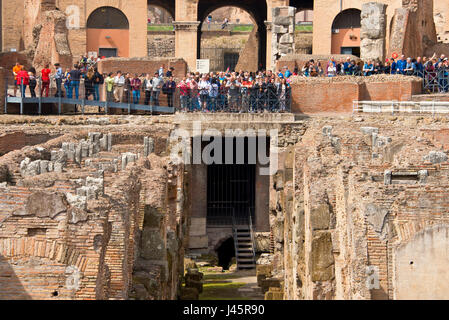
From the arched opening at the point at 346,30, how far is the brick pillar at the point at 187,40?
18.2 ft

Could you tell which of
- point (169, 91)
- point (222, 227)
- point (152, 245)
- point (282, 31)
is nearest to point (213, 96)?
point (169, 91)

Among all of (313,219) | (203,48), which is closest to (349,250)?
(313,219)

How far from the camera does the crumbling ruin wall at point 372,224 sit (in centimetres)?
1202

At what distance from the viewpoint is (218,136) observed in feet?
103

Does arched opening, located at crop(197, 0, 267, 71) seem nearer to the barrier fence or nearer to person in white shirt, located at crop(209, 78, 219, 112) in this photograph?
the barrier fence

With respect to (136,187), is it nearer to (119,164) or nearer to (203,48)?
(119,164)

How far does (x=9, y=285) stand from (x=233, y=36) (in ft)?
170

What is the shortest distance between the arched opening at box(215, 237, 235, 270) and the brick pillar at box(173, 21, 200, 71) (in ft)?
38.0

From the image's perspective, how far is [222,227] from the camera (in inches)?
1235

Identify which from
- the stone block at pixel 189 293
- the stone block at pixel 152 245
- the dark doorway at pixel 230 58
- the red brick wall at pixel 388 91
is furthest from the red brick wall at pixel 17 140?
the dark doorway at pixel 230 58

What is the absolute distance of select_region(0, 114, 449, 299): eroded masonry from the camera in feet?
37.4

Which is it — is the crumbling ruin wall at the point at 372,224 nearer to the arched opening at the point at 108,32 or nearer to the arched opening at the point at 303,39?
the arched opening at the point at 108,32

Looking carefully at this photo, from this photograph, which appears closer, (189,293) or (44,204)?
(44,204)

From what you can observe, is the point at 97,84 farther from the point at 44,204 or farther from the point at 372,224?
the point at 44,204
